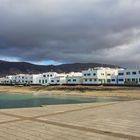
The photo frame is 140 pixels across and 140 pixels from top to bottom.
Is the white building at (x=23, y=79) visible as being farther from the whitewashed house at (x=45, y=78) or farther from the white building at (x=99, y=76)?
the white building at (x=99, y=76)

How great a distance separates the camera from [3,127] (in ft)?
40.1

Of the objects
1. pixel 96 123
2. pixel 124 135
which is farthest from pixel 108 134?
pixel 96 123

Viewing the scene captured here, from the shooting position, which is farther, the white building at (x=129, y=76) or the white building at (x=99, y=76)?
the white building at (x=99, y=76)

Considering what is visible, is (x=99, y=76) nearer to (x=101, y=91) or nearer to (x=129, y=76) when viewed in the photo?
(x=129, y=76)

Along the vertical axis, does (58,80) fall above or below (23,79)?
below

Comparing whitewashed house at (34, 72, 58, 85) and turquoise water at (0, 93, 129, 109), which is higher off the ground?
whitewashed house at (34, 72, 58, 85)

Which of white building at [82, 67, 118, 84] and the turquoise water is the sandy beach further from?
white building at [82, 67, 118, 84]

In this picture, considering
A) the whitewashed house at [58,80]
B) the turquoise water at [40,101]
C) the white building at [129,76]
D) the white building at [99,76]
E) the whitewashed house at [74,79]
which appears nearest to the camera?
the turquoise water at [40,101]

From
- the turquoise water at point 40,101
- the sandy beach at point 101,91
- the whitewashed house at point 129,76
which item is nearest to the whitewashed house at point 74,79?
the whitewashed house at point 129,76

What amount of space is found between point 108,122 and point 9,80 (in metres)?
174

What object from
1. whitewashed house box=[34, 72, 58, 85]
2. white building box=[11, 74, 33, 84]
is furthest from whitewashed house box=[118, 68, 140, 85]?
white building box=[11, 74, 33, 84]

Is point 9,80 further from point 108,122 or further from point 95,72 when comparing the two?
point 108,122

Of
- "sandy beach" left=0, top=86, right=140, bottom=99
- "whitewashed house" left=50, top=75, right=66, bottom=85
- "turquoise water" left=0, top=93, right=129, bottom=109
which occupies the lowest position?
"turquoise water" left=0, top=93, right=129, bottom=109

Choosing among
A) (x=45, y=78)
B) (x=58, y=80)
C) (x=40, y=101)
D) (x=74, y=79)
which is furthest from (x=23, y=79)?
(x=40, y=101)
